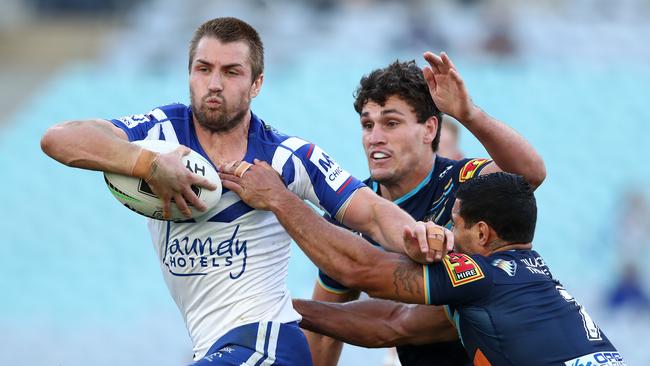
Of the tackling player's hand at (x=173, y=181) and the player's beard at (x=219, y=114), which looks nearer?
the tackling player's hand at (x=173, y=181)

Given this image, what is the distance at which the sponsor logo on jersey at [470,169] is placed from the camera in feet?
18.1

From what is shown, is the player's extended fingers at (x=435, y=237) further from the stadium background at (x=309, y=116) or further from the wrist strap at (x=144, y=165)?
the stadium background at (x=309, y=116)

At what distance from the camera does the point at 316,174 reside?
4.77 metres

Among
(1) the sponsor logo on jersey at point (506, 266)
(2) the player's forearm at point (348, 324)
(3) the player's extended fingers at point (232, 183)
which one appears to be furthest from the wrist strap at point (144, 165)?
(1) the sponsor logo on jersey at point (506, 266)

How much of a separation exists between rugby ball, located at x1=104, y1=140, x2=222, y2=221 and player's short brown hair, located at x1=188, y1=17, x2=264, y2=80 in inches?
21.3

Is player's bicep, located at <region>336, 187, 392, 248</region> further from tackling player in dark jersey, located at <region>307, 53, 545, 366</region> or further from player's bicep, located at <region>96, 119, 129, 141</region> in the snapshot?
player's bicep, located at <region>96, 119, 129, 141</region>

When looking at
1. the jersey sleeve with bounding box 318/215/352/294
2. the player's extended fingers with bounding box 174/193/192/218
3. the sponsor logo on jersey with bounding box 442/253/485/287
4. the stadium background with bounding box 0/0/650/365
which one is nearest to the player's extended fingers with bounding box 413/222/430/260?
the sponsor logo on jersey with bounding box 442/253/485/287

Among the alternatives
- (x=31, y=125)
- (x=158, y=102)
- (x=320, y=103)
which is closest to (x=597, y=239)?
(x=320, y=103)

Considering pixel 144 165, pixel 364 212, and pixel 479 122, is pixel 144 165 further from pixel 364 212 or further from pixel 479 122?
pixel 479 122

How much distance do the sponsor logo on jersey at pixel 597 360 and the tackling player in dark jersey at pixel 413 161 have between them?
94 centimetres

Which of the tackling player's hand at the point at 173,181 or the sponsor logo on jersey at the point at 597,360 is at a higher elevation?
the tackling player's hand at the point at 173,181

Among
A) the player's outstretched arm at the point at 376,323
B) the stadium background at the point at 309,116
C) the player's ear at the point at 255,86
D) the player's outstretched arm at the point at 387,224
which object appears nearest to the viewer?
the player's outstretched arm at the point at 387,224

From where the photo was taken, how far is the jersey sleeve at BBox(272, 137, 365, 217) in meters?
4.74

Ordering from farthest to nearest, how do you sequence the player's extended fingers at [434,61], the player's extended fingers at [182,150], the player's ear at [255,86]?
1. the player's extended fingers at [434,61]
2. the player's ear at [255,86]
3. the player's extended fingers at [182,150]
